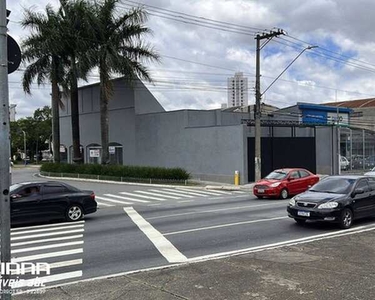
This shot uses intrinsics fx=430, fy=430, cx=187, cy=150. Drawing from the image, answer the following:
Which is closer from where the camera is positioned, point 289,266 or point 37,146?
point 289,266

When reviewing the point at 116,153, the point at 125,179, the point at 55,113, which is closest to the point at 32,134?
the point at 55,113

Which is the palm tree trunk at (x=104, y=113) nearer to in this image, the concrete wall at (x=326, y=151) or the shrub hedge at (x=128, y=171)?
the shrub hedge at (x=128, y=171)

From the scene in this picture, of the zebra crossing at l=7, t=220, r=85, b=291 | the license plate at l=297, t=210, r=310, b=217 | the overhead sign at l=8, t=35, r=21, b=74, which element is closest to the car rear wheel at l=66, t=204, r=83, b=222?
the zebra crossing at l=7, t=220, r=85, b=291

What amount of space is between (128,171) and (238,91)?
19034mm

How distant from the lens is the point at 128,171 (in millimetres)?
32156

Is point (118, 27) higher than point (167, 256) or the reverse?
higher

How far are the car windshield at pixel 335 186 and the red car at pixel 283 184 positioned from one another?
7.40 m

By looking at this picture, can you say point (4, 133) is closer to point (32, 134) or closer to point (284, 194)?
point (284, 194)

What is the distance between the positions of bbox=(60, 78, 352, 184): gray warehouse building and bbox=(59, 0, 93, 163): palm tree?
200 inches

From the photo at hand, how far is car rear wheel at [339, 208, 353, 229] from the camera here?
11570mm

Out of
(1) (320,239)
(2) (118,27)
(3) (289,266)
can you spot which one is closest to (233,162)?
(2) (118,27)

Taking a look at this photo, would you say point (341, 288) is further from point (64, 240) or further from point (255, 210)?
point (255, 210)

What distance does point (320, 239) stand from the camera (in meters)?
9.85

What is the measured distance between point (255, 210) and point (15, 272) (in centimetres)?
1040
